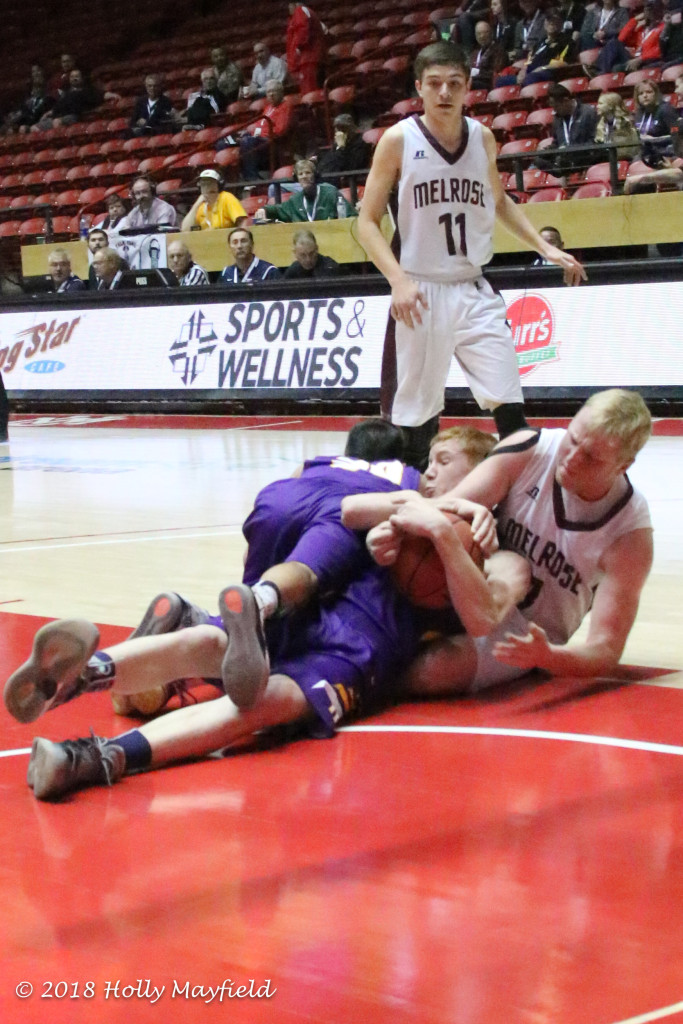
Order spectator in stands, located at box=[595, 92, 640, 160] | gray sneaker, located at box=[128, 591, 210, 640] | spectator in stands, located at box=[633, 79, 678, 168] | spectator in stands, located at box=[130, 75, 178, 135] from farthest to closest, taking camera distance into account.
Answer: spectator in stands, located at box=[130, 75, 178, 135] → spectator in stands, located at box=[595, 92, 640, 160] → spectator in stands, located at box=[633, 79, 678, 168] → gray sneaker, located at box=[128, 591, 210, 640]

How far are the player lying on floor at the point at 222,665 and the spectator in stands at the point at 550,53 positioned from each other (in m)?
12.0

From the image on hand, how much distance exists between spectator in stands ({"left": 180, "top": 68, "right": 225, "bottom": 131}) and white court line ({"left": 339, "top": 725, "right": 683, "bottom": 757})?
16.4 meters

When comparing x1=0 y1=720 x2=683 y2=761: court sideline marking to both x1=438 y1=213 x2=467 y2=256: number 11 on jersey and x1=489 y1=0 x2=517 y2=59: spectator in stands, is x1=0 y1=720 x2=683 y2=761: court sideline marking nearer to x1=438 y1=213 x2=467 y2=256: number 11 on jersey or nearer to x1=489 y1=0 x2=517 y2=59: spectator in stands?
x1=438 y1=213 x2=467 y2=256: number 11 on jersey

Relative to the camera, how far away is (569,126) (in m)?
12.7

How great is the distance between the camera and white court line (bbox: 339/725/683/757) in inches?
128

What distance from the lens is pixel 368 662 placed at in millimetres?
3436

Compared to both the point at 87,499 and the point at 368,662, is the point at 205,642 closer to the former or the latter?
the point at 368,662

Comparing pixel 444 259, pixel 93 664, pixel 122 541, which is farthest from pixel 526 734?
pixel 122 541

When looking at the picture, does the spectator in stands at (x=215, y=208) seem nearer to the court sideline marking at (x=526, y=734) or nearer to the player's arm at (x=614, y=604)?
the player's arm at (x=614, y=604)

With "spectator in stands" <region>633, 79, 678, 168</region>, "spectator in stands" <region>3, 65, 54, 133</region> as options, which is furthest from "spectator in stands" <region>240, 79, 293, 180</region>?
"spectator in stands" <region>3, 65, 54, 133</region>

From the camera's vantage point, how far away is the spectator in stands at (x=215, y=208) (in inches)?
560

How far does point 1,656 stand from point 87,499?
388cm

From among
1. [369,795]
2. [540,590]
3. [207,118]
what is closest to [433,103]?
[540,590]

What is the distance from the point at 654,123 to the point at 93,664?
10149mm
